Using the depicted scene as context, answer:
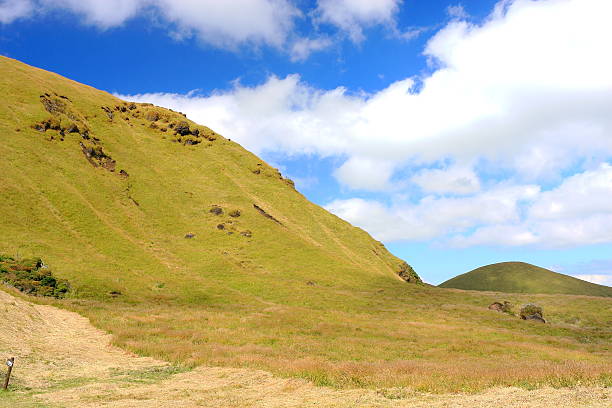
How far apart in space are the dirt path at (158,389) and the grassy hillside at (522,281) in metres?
163

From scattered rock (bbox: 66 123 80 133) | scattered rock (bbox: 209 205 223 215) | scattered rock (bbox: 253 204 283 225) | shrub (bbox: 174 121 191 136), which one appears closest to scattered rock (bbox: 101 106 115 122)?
shrub (bbox: 174 121 191 136)

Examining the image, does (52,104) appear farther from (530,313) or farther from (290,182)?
(530,313)

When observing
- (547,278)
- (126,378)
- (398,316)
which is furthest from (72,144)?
(547,278)

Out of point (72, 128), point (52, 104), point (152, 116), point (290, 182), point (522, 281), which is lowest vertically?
point (522, 281)

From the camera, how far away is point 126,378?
22.7 metres

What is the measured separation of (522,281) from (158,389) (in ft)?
585

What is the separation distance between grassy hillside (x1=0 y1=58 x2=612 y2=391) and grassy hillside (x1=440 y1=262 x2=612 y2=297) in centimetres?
6676

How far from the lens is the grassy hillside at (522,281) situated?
521ft

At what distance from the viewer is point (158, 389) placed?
66.0 ft

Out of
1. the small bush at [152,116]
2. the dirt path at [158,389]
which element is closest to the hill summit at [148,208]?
the small bush at [152,116]

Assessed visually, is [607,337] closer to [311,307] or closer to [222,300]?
[311,307]

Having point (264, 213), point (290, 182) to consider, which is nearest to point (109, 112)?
point (264, 213)

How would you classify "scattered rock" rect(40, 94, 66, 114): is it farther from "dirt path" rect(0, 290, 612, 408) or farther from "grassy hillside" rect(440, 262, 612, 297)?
"grassy hillside" rect(440, 262, 612, 297)

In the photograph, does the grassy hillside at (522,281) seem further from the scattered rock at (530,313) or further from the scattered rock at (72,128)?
the scattered rock at (72,128)
